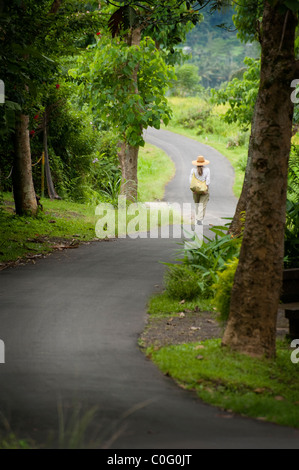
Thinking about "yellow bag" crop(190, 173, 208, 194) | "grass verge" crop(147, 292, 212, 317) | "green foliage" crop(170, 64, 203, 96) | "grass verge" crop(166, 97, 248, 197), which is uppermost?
"green foliage" crop(170, 64, 203, 96)

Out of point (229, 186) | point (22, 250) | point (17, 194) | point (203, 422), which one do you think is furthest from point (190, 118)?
point (203, 422)

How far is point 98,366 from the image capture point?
6691mm

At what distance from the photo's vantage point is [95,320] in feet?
28.2

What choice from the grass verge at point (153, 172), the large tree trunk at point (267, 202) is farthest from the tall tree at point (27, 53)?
the grass verge at point (153, 172)

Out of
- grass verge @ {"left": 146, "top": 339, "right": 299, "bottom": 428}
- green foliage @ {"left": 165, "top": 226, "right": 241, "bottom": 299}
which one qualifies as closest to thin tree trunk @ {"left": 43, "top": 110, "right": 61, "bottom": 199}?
green foliage @ {"left": 165, "top": 226, "right": 241, "bottom": 299}

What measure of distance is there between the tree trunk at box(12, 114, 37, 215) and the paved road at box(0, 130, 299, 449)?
185 inches

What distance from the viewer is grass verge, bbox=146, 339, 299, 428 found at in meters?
5.69

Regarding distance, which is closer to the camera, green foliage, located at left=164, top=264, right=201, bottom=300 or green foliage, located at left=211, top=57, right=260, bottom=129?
green foliage, located at left=164, top=264, right=201, bottom=300

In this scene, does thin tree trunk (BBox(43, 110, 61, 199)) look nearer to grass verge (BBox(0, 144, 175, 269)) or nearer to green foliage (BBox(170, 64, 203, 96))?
grass verge (BBox(0, 144, 175, 269))

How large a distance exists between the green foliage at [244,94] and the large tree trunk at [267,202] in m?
13.9

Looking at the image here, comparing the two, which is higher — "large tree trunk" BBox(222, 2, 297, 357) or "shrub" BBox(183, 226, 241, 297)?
"large tree trunk" BBox(222, 2, 297, 357)

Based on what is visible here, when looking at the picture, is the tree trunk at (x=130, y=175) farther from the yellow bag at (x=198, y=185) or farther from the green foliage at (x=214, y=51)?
the green foliage at (x=214, y=51)
